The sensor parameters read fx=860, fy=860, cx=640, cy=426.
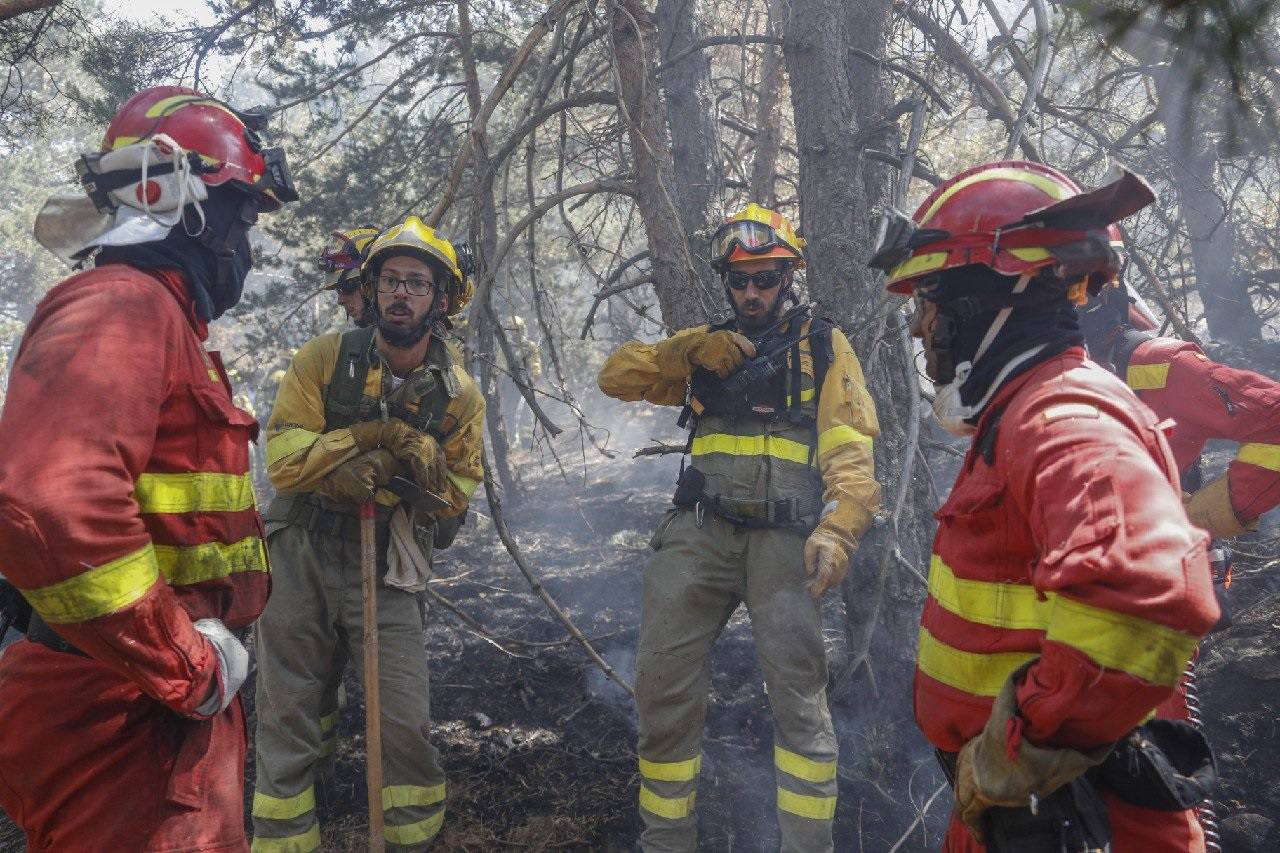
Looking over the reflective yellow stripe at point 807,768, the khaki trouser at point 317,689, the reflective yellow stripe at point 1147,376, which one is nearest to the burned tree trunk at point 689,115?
the reflective yellow stripe at point 1147,376

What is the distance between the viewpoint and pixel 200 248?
93.3 inches

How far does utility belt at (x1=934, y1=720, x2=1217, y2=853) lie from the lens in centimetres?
167

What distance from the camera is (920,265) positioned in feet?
7.02

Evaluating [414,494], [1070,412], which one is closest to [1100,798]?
[1070,412]

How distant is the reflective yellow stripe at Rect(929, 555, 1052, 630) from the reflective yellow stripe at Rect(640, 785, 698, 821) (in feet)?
7.14

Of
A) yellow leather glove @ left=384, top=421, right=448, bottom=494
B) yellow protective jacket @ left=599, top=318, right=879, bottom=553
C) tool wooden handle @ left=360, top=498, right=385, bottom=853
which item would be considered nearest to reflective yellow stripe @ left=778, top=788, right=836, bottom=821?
yellow protective jacket @ left=599, top=318, right=879, bottom=553

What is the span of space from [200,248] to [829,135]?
362 centimetres

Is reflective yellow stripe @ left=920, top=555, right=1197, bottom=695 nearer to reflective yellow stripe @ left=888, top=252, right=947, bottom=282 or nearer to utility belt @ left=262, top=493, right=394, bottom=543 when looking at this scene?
reflective yellow stripe @ left=888, top=252, right=947, bottom=282

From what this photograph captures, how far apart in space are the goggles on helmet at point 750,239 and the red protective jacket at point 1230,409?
173 centimetres

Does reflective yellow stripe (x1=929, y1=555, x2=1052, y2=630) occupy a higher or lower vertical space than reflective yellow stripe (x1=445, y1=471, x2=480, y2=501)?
higher

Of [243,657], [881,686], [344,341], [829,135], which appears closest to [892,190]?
[829,135]

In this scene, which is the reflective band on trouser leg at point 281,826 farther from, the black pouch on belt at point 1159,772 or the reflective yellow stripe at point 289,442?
the black pouch on belt at point 1159,772

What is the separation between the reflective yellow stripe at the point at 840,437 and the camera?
383 cm

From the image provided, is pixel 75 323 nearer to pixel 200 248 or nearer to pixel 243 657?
pixel 200 248
